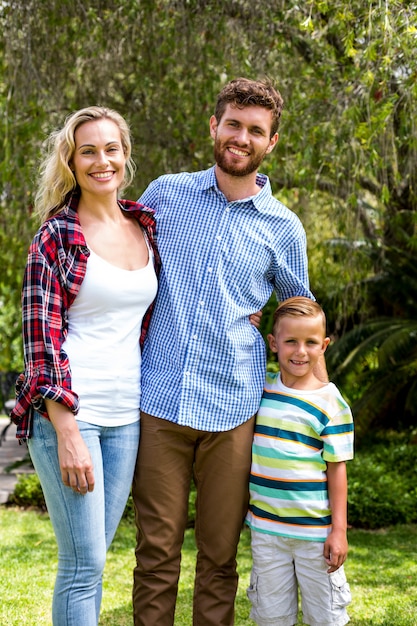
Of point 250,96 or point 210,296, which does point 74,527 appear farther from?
point 250,96

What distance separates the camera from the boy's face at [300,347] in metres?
3.11

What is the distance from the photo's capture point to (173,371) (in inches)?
117

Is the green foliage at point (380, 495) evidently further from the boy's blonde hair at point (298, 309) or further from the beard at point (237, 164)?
the beard at point (237, 164)

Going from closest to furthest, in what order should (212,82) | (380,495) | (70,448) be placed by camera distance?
(70,448), (212,82), (380,495)

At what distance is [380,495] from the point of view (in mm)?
6871

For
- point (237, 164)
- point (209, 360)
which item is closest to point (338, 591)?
point (209, 360)

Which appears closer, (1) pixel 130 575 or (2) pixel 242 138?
(2) pixel 242 138

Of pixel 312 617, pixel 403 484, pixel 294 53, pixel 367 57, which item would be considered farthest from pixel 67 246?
pixel 403 484

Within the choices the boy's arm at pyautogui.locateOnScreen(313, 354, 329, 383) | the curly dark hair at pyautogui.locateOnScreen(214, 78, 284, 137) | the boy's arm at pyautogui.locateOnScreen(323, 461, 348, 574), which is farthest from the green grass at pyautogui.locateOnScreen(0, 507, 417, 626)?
the curly dark hair at pyautogui.locateOnScreen(214, 78, 284, 137)

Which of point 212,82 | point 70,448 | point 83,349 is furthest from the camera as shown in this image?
point 212,82

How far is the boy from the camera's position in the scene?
299 cm

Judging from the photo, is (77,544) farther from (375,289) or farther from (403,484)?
(375,289)

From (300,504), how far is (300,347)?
0.59m

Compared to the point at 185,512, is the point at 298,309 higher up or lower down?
higher up
